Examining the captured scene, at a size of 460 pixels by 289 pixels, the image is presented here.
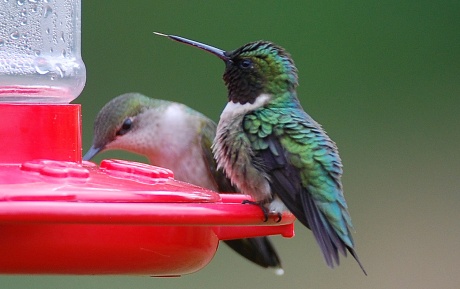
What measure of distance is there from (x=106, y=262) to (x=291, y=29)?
14.1 feet

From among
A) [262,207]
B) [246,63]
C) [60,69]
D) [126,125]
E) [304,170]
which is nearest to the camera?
[262,207]

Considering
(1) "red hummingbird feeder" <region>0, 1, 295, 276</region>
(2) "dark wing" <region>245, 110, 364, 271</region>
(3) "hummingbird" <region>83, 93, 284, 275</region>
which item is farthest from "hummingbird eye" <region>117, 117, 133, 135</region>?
(1) "red hummingbird feeder" <region>0, 1, 295, 276</region>

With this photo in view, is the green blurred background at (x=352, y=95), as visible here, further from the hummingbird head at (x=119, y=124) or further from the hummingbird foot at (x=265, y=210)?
the hummingbird foot at (x=265, y=210)

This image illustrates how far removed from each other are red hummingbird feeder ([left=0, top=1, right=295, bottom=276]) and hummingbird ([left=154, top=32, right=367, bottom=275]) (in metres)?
0.29

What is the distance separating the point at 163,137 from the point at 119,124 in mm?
245

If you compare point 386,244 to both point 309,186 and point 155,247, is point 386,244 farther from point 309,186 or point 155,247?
point 155,247

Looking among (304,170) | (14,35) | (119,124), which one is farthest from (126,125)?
(304,170)

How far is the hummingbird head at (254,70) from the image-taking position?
415cm

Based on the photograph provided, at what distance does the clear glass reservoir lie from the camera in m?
3.54

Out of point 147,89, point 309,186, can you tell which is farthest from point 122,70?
point 309,186

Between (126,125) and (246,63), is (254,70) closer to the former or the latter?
(246,63)

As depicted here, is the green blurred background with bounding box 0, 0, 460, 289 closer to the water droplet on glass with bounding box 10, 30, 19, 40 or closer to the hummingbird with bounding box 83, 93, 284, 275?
the hummingbird with bounding box 83, 93, 284, 275

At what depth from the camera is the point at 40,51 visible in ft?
12.4

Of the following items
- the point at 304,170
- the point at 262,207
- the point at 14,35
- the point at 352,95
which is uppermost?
the point at 14,35
